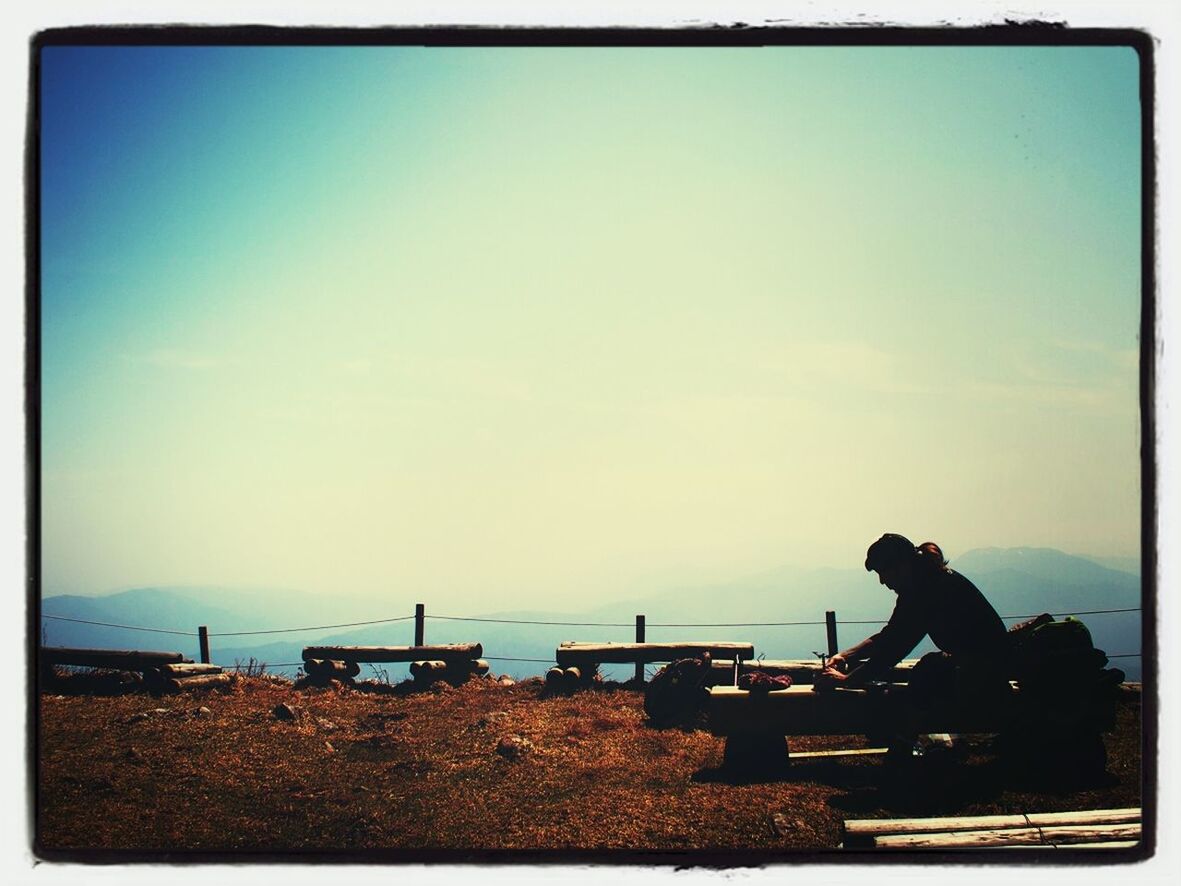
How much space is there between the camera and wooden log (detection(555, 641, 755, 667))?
1515cm

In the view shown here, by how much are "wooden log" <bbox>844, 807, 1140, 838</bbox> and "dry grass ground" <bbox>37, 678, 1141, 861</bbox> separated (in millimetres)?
589

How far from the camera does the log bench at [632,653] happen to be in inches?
595

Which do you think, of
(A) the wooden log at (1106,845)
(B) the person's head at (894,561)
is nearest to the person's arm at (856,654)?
(B) the person's head at (894,561)

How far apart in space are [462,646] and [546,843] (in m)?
8.14

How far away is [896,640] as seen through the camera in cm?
950

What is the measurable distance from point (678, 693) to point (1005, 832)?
6176mm

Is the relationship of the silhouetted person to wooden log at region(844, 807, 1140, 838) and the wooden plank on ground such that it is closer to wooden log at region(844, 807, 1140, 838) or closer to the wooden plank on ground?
the wooden plank on ground

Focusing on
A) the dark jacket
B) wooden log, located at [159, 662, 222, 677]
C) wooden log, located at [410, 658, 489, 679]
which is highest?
the dark jacket

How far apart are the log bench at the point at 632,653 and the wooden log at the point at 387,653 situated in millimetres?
1797

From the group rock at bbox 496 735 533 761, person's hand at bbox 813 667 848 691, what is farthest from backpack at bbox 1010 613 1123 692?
rock at bbox 496 735 533 761

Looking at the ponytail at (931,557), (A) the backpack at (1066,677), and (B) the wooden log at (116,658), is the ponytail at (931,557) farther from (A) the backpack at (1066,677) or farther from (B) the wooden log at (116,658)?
(B) the wooden log at (116,658)

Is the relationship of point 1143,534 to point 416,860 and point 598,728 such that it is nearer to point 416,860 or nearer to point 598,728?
point 416,860

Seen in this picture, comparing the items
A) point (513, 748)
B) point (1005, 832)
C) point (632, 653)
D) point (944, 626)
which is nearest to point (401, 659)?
point (632, 653)

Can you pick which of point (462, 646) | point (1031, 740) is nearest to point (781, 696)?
point (1031, 740)
